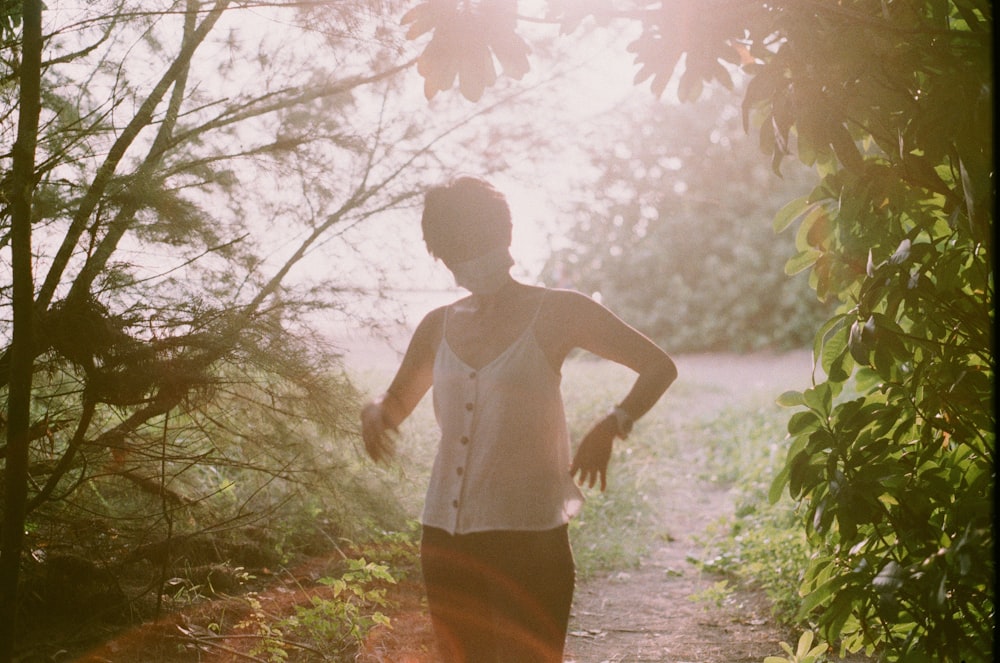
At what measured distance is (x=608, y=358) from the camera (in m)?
2.05

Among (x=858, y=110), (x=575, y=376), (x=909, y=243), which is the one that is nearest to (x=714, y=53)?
(x=858, y=110)

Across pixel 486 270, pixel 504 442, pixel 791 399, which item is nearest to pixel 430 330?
pixel 486 270

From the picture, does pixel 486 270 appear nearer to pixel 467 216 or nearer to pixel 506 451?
pixel 467 216

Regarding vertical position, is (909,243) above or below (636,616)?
above

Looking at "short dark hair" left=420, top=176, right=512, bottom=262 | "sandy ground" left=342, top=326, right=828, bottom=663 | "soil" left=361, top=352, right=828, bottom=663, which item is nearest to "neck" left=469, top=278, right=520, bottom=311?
"short dark hair" left=420, top=176, right=512, bottom=262

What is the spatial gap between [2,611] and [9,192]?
1.34 m

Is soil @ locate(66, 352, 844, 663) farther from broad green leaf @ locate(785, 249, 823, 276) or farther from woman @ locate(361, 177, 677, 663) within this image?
broad green leaf @ locate(785, 249, 823, 276)

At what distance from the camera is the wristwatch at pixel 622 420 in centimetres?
200

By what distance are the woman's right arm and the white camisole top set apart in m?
0.23

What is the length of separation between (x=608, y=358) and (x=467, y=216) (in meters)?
0.51

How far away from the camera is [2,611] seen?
8.60 ft

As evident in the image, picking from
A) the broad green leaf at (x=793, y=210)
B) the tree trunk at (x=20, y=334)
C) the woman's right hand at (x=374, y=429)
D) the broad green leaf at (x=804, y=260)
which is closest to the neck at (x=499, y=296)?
the woman's right hand at (x=374, y=429)

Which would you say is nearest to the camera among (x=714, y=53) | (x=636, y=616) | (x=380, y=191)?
(x=714, y=53)

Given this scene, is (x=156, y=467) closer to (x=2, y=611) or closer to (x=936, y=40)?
(x=2, y=611)
